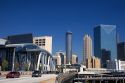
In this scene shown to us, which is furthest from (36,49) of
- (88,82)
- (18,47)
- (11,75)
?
(11,75)

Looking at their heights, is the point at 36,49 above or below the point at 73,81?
above

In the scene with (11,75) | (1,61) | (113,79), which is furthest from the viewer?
(1,61)

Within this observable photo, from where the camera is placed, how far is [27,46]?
184250mm

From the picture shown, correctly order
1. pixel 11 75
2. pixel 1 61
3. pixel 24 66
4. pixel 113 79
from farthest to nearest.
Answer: pixel 24 66 < pixel 1 61 < pixel 113 79 < pixel 11 75

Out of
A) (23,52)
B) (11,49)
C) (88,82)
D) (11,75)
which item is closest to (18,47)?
(11,49)

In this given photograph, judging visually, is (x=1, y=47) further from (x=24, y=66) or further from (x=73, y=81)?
(x=73, y=81)

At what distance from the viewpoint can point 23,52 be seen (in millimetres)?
190500

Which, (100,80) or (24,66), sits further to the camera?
(24,66)

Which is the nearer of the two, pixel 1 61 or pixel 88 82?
pixel 88 82

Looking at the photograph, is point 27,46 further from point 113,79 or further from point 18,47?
point 113,79

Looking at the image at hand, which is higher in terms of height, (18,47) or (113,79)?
(18,47)

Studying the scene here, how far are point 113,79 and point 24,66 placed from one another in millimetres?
87415

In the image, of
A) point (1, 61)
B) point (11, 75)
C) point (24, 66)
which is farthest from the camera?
point (24, 66)

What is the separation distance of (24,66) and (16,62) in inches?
245
